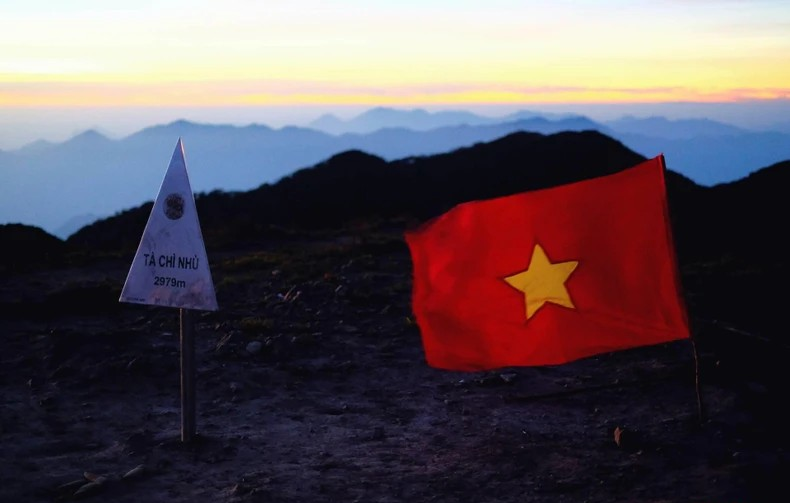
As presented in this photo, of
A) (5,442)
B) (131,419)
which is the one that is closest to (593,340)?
(131,419)

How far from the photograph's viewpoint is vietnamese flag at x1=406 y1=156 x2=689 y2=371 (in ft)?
20.4

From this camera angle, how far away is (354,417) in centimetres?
729

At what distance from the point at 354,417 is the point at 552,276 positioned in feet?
7.01

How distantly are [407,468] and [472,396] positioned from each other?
191 cm

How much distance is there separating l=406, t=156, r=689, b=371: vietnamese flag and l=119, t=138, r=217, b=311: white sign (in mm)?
1739

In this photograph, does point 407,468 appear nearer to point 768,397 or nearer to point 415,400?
point 415,400

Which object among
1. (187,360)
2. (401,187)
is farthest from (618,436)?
(401,187)

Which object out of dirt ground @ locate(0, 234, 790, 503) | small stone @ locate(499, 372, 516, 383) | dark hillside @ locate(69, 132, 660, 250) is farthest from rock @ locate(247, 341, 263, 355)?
dark hillside @ locate(69, 132, 660, 250)

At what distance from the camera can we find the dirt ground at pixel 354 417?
556 cm

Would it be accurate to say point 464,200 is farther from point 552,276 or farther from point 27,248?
point 552,276

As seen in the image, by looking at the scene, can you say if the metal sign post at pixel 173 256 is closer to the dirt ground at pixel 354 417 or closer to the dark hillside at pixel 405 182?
the dirt ground at pixel 354 417

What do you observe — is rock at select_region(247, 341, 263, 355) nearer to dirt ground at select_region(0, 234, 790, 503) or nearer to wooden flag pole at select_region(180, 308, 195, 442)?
dirt ground at select_region(0, 234, 790, 503)

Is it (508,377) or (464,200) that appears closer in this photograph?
(508,377)

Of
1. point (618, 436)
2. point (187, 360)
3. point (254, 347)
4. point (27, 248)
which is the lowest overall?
point (618, 436)
